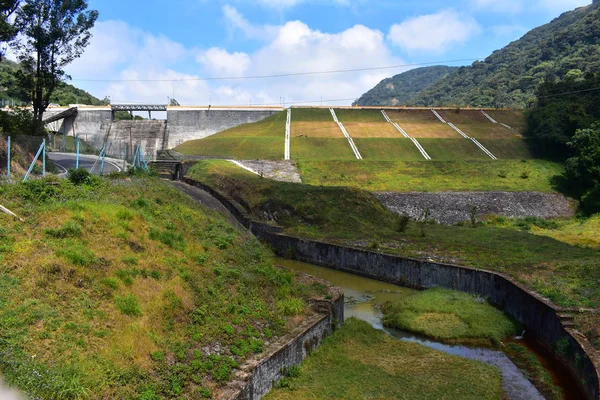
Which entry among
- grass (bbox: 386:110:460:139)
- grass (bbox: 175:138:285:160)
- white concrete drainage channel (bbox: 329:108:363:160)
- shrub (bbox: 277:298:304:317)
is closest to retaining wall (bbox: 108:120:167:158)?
grass (bbox: 175:138:285:160)

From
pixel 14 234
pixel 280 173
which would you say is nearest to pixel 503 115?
pixel 280 173

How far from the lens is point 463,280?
19.7 metres

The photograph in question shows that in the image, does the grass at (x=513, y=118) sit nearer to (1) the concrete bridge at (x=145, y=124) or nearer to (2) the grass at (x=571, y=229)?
(2) the grass at (x=571, y=229)

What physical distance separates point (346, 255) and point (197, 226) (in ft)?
29.1

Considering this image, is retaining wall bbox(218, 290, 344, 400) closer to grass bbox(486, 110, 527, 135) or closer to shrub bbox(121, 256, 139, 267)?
shrub bbox(121, 256, 139, 267)

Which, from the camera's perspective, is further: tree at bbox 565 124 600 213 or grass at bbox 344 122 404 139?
grass at bbox 344 122 404 139

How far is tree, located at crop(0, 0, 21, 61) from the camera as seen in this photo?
25.5 m

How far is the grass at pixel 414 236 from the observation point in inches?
702

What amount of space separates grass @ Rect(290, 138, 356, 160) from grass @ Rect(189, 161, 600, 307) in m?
13.1

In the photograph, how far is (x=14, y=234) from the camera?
1095 centimetres

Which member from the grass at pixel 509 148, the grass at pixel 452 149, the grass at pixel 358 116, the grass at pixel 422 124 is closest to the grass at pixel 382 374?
the grass at pixel 452 149

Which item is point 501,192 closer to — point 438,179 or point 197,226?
point 438,179

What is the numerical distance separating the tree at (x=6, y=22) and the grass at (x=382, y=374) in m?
23.2

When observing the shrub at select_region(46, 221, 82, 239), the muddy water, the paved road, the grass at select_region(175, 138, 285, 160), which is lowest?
the muddy water
